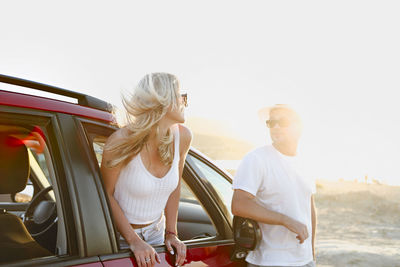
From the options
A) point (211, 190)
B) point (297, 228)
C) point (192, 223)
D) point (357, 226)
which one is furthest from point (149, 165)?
point (357, 226)

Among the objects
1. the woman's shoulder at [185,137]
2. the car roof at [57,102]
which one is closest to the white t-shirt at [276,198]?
the woman's shoulder at [185,137]

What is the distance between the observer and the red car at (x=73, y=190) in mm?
1950

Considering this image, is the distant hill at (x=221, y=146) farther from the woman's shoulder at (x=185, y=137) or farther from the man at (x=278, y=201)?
the woman's shoulder at (x=185, y=137)

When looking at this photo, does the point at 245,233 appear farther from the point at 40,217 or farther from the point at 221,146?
the point at 221,146

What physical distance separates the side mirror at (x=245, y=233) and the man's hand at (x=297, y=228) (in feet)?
0.51

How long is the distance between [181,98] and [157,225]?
625 millimetres

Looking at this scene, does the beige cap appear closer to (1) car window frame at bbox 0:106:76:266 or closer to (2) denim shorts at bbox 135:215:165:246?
(2) denim shorts at bbox 135:215:165:246

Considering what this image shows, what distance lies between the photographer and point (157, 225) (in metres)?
2.49

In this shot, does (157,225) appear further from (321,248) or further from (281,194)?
(321,248)

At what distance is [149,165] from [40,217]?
37.4 inches

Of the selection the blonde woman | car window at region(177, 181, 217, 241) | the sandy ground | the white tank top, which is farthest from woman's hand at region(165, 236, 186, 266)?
the sandy ground

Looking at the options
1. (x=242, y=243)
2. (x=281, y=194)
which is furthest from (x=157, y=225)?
(x=281, y=194)

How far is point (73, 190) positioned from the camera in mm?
1995

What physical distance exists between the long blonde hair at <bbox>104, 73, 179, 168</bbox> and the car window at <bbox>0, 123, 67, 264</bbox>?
41cm
